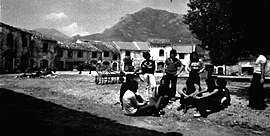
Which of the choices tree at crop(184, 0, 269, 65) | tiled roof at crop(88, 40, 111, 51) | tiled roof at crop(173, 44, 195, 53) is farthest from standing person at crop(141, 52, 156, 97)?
tiled roof at crop(173, 44, 195, 53)

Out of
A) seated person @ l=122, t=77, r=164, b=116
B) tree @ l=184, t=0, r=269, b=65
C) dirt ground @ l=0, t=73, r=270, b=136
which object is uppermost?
tree @ l=184, t=0, r=269, b=65

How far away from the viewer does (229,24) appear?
10617 millimetres

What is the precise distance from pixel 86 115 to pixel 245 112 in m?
5.16

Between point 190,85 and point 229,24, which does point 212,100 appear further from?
point 229,24

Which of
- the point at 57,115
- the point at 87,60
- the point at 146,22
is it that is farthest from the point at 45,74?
the point at 146,22

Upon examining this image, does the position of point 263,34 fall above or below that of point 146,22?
below

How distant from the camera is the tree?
928cm

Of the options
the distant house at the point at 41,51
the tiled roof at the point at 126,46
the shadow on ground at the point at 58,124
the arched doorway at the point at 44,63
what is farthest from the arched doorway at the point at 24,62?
the shadow on ground at the point at 58,124

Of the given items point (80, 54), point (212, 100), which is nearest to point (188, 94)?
point (212, 100)

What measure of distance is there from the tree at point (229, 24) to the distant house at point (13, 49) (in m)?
25.6

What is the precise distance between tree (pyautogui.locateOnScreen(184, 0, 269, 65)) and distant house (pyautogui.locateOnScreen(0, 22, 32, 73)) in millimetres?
25612

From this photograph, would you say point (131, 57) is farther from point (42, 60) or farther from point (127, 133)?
point (127, 133)

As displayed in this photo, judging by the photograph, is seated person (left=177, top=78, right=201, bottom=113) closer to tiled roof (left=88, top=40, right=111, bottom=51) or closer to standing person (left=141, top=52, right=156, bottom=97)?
standing person (left=141, top=52, right=156, bottom=97)

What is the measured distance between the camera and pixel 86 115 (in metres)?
6.69
